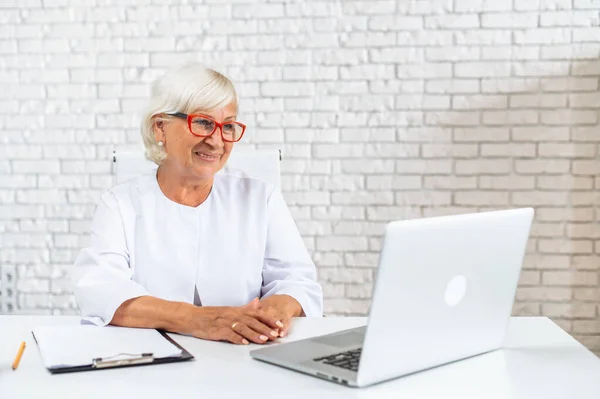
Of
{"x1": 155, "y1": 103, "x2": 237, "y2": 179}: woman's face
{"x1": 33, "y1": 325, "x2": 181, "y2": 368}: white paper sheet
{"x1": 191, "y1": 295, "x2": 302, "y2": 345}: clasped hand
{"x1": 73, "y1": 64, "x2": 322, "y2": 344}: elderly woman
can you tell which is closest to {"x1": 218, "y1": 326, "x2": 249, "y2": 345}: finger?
{"x1": 191, "y1": 295, "x2": 302, "y2": 345}: clasped hand

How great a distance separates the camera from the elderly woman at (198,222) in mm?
1962

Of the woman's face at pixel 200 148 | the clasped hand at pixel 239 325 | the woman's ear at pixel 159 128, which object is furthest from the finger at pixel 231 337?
the woman's ear at pixel 159 128

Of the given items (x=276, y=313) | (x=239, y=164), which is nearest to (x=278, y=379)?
(x=276, y=313)

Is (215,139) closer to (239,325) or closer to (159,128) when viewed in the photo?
(159,128)

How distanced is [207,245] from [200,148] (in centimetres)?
26

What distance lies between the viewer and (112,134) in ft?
11.5

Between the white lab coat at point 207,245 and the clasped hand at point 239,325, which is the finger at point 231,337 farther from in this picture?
the white lab coat at point 207,245

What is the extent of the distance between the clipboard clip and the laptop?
190 millimetres

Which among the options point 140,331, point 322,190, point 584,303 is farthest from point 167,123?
point 584,303

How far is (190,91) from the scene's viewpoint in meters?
2.02

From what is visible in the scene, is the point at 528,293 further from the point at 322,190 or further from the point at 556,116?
the point at 322,190

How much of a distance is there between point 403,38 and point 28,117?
5.78ft

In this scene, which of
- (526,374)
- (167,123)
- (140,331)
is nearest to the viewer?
(526,374)

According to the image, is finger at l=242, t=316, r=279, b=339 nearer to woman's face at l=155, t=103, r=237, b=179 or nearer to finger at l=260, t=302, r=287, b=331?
finger at l=260, t=302, r=287, b=331
